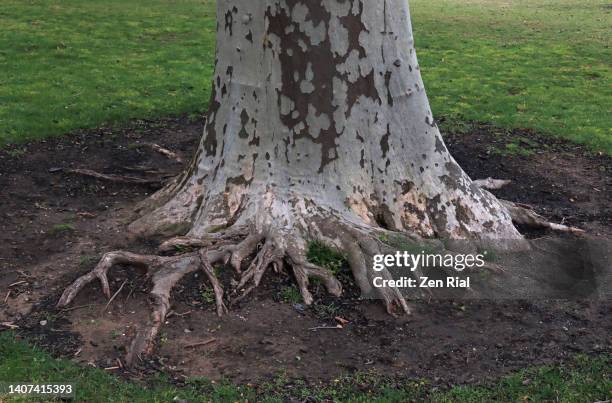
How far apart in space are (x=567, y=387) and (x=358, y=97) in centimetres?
274

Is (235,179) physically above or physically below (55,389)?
above

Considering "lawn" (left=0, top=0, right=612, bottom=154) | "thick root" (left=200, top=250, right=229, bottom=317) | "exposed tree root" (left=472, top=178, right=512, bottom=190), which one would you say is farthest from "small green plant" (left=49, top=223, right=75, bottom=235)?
"exposed tree root" (left=472, top=178, right=512, bottom=190)

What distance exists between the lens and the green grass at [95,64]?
1070 centimetres

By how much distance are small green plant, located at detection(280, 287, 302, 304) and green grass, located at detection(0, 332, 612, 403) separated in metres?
0.95

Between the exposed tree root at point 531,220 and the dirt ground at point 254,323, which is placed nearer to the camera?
the dirt ground at point 254,323

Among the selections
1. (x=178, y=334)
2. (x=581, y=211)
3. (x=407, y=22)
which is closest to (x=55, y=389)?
(x=178, y=334)

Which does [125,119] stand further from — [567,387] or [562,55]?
[562,55]

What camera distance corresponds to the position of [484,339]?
5129 mm

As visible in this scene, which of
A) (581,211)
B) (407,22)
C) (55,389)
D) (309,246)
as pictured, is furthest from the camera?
(581,211)

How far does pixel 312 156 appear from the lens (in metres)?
6.00

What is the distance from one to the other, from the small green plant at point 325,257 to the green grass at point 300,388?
133 cm

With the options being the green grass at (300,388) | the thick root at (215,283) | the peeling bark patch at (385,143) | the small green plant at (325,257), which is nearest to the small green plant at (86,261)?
the thick root at (215,283)

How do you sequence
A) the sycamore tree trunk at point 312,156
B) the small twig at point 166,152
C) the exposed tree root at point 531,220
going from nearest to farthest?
the sycamore tree trunk at point 312,156
the exposed tree root at point 531,220
the small twig at point 166,152

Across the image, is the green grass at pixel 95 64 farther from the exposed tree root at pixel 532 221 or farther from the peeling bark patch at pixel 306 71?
the exposed tree root at pixel 532 221
